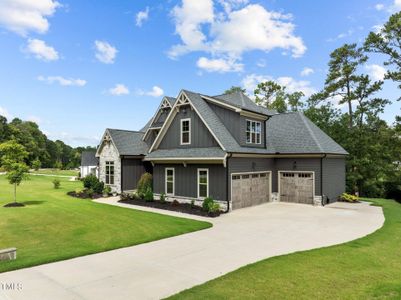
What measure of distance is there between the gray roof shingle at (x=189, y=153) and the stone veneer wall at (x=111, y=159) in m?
4.66

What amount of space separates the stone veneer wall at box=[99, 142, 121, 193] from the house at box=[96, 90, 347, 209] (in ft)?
14.9

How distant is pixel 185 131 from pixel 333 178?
11876 mm

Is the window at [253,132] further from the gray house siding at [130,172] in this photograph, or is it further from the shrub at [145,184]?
the gray house siding at [130,172]

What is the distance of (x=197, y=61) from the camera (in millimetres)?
31062

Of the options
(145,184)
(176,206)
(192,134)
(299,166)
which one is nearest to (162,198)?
Result: (176,206)

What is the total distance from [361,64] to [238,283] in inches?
1267

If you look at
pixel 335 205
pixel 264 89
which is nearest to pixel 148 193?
pixel 335 205

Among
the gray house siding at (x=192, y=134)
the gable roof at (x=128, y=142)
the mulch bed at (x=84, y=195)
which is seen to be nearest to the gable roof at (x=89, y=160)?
the gable roof at (x=128, y=142)

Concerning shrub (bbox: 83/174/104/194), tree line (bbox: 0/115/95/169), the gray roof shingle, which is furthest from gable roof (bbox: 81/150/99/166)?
the gray roof shingle

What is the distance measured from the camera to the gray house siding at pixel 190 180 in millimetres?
16938

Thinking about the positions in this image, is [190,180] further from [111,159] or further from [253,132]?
[111,159]

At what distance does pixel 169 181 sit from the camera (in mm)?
19938

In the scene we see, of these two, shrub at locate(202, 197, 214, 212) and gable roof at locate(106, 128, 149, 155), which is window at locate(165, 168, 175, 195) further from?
gable roof at locate(106, 128, 149, 155)

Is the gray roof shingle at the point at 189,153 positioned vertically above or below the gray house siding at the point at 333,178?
above
